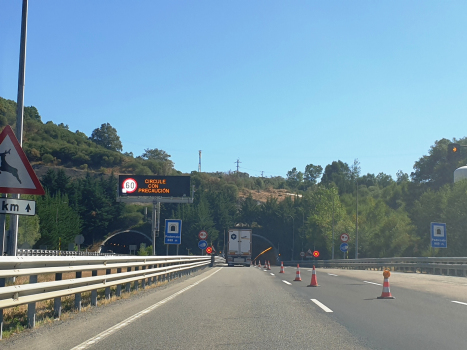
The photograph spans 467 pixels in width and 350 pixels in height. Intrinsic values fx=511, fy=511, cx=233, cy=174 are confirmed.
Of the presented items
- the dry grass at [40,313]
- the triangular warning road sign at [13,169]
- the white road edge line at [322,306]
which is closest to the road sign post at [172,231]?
the dry grass at [40,313]

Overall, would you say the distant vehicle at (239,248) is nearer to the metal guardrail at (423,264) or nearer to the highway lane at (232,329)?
the metal guardrail at (423,264)

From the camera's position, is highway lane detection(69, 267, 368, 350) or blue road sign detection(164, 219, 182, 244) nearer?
highway lane detection(69, 267, 368, 350)

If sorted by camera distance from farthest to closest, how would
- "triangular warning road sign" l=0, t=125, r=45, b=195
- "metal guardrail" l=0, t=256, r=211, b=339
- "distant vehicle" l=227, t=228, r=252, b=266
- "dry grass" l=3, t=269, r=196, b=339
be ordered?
"distant vehicle" l=227, t=228, r=252, b=266 → "triangular warning road sign" l=0, t=125, r=45, b=195 → "dry grass" l=3, t=269, r=196, b=339 → "metal guardrail" l=0, t=256, r=211, b=339

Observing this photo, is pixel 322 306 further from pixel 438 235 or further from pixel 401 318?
pixel 438 235

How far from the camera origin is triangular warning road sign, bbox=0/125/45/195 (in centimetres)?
878

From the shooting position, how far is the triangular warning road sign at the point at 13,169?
346 inches

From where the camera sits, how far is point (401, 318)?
31.4ft

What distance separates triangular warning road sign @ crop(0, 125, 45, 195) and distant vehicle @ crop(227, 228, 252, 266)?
43675 millimetres

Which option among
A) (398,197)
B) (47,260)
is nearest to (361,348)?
(47,260)

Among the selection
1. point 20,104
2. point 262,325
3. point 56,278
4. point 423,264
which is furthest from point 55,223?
point 262,325

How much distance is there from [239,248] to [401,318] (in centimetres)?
4272

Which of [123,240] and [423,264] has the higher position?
[423,264]

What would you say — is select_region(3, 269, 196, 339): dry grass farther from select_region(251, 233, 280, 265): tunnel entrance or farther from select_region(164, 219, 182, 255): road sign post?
select_region(251, 233, 280, 265): tunnel entrance

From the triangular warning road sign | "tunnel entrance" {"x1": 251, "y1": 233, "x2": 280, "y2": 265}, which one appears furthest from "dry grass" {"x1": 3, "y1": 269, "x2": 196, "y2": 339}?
"tunnel entrance" {"x1": 251, "y1": 233, "x2": 280, "y2": 265}
